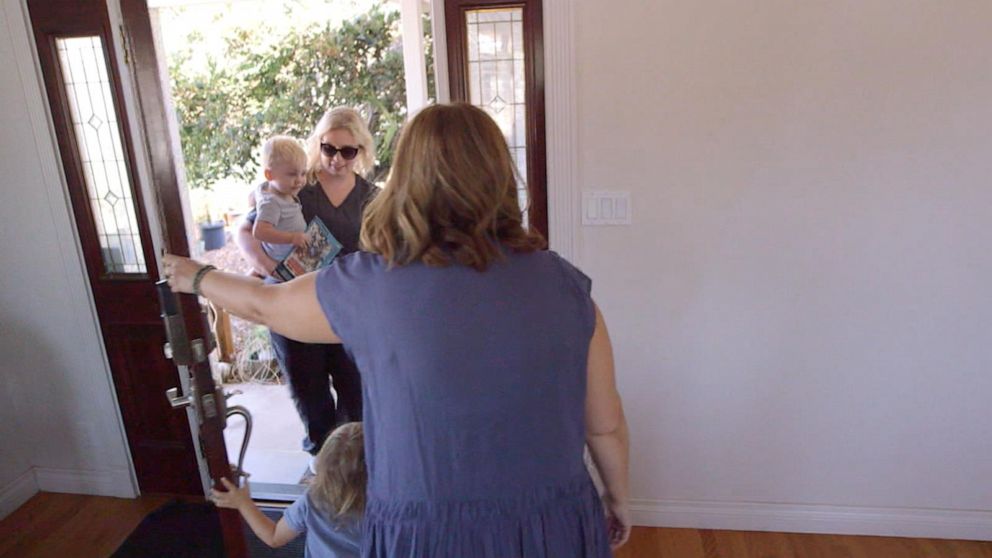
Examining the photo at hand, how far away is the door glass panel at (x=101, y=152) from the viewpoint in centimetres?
205

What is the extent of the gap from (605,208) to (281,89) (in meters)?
2.50

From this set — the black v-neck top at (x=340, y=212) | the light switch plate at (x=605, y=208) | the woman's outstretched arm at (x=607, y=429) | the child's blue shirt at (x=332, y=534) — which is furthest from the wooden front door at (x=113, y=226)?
the woman's outstretched arm at (x=607, y=429)

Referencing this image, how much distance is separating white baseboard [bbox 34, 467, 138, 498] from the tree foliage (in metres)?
1.81

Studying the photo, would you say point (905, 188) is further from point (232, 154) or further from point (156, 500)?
point (232, 154)

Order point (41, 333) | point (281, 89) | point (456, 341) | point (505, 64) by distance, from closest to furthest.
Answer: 1. point (456, 341)
2. point (505, 64)
3. point (41, 333)
4. point (281, 89)

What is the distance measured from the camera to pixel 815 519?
6.81 ft

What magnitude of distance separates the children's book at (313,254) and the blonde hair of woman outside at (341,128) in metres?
0.20

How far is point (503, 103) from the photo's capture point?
6.11 ft

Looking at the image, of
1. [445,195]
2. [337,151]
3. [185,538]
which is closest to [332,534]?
[445,195]

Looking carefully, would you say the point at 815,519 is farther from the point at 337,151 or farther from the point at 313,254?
the point at 337,151

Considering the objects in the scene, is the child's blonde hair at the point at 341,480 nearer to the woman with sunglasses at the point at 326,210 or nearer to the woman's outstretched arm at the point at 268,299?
the woman's outstretched arm at the point at 268,299

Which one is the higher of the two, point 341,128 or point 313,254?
point 341,128

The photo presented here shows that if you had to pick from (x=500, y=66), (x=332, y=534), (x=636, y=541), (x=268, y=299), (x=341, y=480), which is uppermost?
(x=500, y=66)

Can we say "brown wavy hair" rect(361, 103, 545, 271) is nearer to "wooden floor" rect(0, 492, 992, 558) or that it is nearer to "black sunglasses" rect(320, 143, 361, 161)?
"black sunglasses" rect(320, 143, 361, 161)
